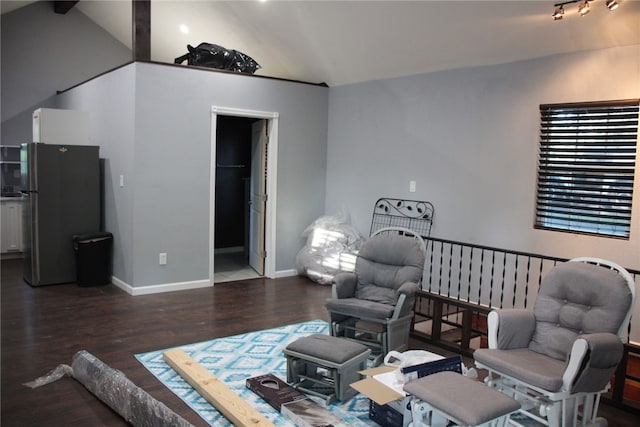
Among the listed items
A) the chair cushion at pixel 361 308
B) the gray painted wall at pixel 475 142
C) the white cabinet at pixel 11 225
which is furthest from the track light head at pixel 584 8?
the white cabinet at pixel 11 225

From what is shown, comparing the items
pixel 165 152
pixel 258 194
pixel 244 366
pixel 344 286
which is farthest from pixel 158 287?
pixel 344 286

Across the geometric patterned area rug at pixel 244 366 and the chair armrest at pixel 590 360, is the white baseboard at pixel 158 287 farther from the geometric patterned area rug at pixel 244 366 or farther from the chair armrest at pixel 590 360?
the chair armrest at pixel 590 360

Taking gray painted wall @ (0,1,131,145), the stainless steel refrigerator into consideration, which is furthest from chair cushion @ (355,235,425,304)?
gray painted wall @ (0,1,131,145)

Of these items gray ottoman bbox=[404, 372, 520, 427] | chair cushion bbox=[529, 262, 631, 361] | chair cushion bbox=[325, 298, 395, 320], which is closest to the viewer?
gray ottoman bbox=[404, 372, 520, 427]

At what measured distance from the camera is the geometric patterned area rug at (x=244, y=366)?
3193mm

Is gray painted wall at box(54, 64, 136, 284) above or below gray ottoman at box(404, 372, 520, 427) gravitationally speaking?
above

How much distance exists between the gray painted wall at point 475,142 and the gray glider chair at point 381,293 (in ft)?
3.97

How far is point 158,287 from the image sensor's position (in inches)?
232

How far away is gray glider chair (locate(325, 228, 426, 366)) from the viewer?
13.0 feet

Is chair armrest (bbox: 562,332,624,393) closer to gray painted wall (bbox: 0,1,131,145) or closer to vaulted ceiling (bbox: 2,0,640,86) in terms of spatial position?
vaulted ceiling (bbox: 2,0,640,86)

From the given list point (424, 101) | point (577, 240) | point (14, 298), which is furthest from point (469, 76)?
point (14, 298)

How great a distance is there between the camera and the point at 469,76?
5387mm

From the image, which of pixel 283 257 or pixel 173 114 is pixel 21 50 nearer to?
pixel 173 114

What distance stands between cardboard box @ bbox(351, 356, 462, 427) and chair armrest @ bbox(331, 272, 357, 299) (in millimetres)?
1065
